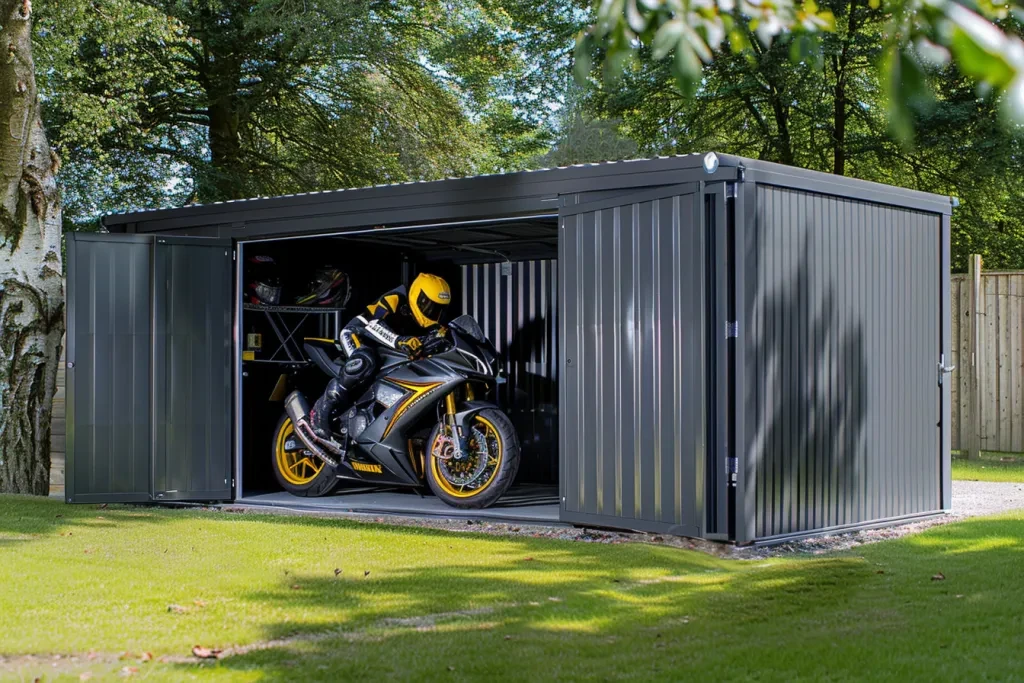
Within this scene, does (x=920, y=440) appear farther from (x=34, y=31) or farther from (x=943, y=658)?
(x=34, y=31)

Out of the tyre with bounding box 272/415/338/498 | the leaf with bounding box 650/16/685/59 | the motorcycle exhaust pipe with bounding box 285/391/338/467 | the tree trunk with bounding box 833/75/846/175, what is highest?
the tree trunk with bounding box 833/75/846/175

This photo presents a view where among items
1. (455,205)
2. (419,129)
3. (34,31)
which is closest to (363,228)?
(455,205)

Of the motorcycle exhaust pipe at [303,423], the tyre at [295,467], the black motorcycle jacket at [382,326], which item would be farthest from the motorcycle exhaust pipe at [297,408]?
the black motorcycle jacket at [382,326]

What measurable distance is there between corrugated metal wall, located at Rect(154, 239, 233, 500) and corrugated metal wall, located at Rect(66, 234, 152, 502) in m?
0.10

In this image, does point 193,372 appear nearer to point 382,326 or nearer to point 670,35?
point 382,326

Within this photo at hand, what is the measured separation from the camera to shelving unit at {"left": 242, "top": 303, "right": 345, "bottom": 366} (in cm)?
968

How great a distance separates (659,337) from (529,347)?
12.1 feet

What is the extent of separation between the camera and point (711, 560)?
6160 mm

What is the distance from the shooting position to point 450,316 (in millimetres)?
10836

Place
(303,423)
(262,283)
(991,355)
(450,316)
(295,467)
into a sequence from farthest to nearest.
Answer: (991,355), (450,316), (262,283), (295,467), (303,423)

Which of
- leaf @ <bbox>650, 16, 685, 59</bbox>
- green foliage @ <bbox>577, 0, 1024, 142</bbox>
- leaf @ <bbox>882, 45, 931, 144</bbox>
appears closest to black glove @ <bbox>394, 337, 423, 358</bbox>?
green foliage @ <bbox>577, 0, 1024, 142</bbox>

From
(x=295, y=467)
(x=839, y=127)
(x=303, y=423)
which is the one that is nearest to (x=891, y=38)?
(x=303, y=423)

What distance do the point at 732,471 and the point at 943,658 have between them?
2.42m

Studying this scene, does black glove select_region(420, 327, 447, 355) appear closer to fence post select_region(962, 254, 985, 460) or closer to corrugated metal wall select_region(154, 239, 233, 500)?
corrugated metal wall select_region(154, 239, 233, 500)
